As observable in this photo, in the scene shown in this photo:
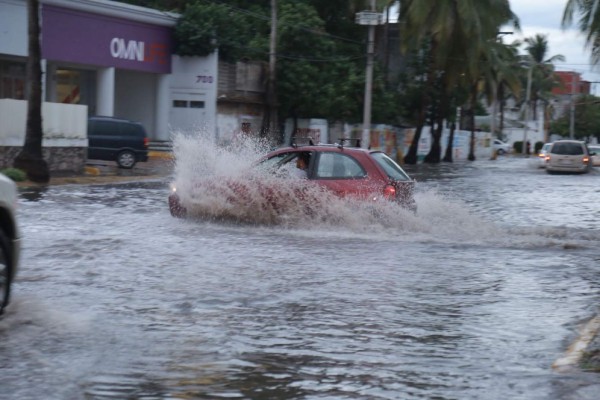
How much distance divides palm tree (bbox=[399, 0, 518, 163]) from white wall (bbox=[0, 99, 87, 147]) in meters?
22.8

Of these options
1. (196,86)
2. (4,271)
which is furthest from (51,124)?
(4,271)

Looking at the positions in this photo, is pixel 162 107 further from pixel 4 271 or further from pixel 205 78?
pixel 4 271

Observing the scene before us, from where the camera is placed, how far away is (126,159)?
3334cm

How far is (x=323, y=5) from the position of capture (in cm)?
5628

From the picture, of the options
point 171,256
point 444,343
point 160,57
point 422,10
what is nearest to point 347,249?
point 171,256

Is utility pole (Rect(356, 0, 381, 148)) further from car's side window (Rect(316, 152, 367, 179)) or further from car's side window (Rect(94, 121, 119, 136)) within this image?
car's side window (Rect(316, 152, 367, 179))

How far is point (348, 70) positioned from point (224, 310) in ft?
136

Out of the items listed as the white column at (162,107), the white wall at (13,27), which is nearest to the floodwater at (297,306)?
the white wall at (13,27)

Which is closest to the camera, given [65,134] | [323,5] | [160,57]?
[65,134]

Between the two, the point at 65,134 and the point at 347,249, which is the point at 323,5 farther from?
the point at 347,249

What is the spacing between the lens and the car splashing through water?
15.3m

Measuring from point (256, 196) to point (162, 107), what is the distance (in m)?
31.3

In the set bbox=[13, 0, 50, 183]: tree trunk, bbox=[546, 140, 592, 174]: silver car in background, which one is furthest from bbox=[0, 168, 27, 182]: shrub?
bbox=[546, 140, 592, 174]: silver car in background

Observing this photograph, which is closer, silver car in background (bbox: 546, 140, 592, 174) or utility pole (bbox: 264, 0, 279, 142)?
utility pole (bbox: 264, 0, 279, 142)
